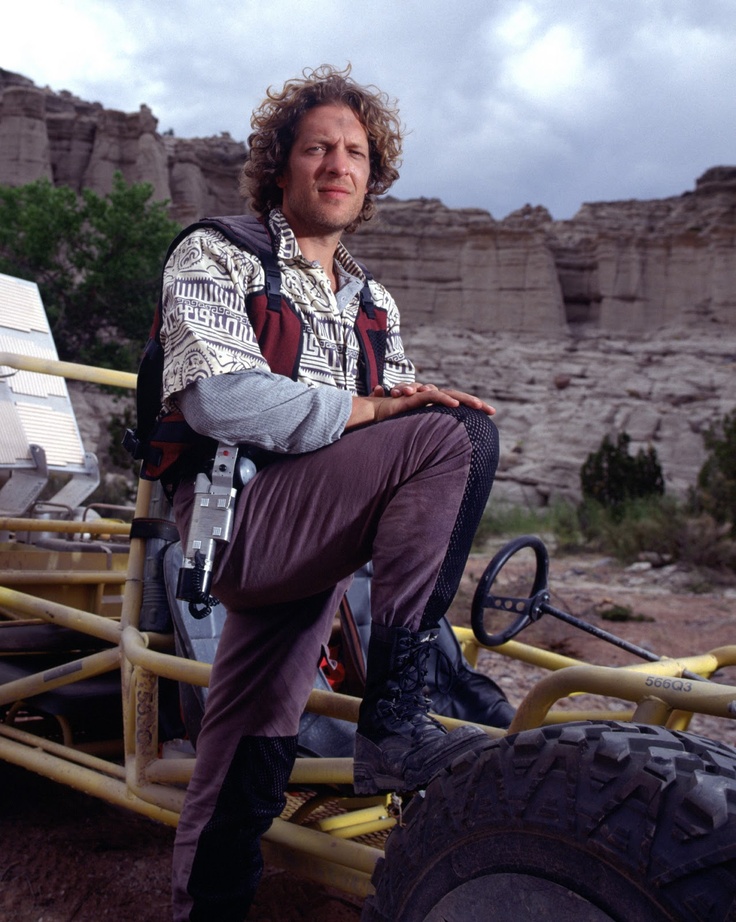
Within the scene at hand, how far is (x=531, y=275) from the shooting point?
1599 inches

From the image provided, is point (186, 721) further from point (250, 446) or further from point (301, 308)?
point (301, 308)

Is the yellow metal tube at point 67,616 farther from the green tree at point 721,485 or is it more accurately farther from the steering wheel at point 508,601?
the green tree at point 721,485

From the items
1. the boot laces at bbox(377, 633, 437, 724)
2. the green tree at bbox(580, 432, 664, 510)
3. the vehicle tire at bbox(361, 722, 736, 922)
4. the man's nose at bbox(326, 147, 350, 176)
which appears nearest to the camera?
the vehicle tire at bbox(361, 722, 736, 922)

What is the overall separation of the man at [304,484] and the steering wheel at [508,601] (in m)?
0.42

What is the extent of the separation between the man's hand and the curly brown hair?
1.98 ft

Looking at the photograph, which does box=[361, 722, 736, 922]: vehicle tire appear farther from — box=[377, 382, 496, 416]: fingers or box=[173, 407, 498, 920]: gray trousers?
box=[377, 382, 496, 416]: fingers

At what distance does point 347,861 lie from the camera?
1.88 m

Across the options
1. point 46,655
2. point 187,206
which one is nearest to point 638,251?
point 187,206

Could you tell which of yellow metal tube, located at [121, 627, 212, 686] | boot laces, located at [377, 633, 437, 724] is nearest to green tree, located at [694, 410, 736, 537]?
yellow metal tube, located at [121, 627, 212, 686]

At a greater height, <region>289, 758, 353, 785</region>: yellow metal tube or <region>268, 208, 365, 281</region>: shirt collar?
<region>268, 208, 365, 281</region>: shirt collar

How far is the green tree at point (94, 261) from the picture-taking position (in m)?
21.6

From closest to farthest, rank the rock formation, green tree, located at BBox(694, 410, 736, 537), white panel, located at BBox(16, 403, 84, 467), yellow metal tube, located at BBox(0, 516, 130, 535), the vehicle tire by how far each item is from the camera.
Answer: the vehicle tire, yellow metal tube, located at BBox(0, 516, 130, 535), white panel, located at BBox(16, 403, 84, 467), green tree, located at BBox(694, 410, 736, 537), the rock formation

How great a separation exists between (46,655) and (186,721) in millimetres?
907

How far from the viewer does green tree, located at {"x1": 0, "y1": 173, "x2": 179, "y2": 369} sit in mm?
21609
